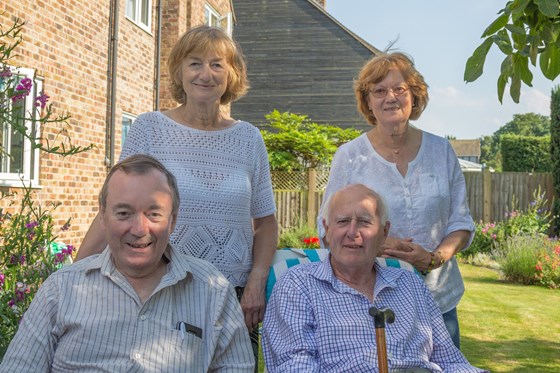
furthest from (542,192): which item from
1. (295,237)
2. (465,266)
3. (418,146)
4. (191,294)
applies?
(191,294)

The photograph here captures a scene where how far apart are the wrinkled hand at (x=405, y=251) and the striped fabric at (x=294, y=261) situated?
0.08 meters

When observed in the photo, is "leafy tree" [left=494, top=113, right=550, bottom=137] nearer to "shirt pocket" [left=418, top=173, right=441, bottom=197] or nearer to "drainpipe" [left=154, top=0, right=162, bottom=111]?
"drainpipe" [left=154, top=0, right=162, bottom=111]

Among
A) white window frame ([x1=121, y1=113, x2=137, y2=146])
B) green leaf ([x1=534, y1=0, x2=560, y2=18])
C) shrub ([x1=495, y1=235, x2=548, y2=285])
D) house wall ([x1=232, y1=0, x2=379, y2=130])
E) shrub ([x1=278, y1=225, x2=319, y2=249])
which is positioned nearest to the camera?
green leaf ([x1=534, y1=0, x2=560, y2=18])

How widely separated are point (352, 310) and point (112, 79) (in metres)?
8.14

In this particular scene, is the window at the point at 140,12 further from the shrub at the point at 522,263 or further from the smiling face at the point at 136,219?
the smiling face at the point at 136,219

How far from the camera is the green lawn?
6.14 meters

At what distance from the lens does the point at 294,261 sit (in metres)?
3.05

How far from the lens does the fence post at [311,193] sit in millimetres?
14637

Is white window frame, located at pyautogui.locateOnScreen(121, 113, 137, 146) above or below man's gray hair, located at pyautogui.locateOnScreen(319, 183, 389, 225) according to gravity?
above

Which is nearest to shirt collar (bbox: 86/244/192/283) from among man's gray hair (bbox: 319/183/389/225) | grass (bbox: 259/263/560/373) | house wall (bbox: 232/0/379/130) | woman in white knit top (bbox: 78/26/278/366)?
woman in white knit top (bbox: 78/26/278/366)

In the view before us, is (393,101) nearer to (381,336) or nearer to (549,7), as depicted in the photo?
(549,7)

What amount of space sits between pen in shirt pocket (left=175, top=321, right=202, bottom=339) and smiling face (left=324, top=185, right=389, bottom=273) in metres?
0.68

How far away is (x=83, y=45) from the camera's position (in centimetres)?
928

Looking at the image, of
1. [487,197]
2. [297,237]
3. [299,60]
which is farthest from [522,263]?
[299,60]
